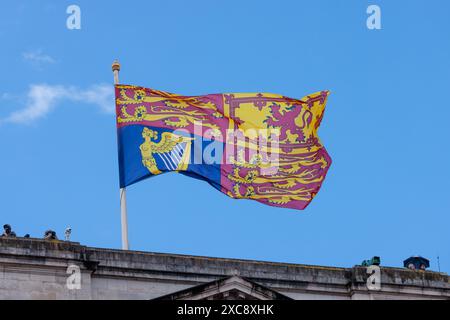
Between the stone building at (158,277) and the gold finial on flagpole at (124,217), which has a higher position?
the gold finial on flagpole at (124,217)

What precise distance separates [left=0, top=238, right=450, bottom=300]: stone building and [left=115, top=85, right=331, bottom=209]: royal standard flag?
281cm

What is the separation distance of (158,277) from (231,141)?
6.59 meters

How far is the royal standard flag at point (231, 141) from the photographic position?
262 ft

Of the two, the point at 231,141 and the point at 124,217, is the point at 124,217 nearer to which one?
the point at 124,217

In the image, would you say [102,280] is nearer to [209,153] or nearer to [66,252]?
[66,252]

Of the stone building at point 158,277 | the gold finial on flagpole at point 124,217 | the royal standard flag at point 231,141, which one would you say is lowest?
the stone building at point 158,277

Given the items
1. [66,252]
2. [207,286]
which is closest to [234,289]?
[207,286]

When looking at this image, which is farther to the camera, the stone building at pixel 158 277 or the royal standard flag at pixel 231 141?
the royal standard flag at pixel 231 141

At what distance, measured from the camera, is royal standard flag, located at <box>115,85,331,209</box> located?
79750 mm

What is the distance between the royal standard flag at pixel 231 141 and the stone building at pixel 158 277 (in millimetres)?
2810

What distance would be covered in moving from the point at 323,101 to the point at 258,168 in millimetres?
4099

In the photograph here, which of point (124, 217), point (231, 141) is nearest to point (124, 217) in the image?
point (124, 217)

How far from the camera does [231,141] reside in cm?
8094

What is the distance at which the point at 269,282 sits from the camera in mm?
79000
